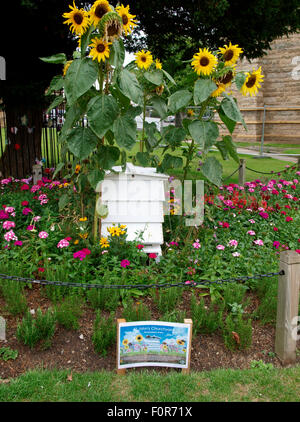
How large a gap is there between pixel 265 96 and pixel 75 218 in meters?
17.6

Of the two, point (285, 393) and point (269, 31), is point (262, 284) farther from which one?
point (269, 31)

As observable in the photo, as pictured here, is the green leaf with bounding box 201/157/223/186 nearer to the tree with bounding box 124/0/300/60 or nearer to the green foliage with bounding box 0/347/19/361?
the green foliage with bounding box 0/347/19/361

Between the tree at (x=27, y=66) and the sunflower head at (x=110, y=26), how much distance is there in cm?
262

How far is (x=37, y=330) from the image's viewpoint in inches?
100

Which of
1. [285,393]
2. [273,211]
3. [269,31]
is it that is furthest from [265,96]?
[285,393]

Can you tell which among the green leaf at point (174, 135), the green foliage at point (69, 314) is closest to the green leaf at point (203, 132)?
the green leaf at point (174, 135)

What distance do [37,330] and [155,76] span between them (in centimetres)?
244

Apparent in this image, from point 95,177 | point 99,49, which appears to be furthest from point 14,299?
point 99,49

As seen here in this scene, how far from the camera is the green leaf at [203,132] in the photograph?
326 centimetres

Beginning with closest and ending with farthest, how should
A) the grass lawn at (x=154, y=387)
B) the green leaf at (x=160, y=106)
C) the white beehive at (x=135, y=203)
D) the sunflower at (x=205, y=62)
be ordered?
the grass lawn at (x=154, y=387), the sunflower at (x=205, y=62), the white beehive at (x=135, y=203), the green leaf at (x=160, y=106)

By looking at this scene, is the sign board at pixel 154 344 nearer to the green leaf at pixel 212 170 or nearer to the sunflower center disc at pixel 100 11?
the green leaf at pixel 212 170

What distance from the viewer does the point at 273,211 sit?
16.9 ft

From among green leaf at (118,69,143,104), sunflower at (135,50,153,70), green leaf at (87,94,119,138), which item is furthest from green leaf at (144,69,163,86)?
green leaf at (87,94,119,138)
